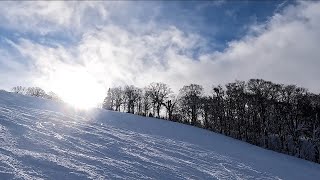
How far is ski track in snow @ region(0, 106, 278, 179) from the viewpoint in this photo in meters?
11.6

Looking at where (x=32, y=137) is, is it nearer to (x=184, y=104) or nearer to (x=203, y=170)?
(x=203, y=170)

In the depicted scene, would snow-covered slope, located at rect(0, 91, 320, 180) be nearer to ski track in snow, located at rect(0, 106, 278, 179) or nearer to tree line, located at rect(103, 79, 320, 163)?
ski track in snow, located at rect(0, 106, 278, 179)

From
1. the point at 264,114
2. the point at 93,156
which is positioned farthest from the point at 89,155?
the point at 264,114

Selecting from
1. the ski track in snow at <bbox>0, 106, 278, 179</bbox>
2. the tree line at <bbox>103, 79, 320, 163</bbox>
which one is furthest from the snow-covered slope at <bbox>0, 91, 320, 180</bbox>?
the tree line at <bbox>103, 79, 320, 163</bbox>

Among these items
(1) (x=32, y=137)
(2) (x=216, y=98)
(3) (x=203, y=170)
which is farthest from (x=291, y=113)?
(1) (x=32, y=137)

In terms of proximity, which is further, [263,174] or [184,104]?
[184,104]

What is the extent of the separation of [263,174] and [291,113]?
3811 cm

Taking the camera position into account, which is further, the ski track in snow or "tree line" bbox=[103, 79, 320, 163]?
"tree line" bbox=[103, 79, 320, 163]

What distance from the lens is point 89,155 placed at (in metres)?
14.4

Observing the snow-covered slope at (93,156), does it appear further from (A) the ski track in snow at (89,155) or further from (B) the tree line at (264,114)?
(B) the tree line at (264,114)

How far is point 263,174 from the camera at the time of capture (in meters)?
18.6

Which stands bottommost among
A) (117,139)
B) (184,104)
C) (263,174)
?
(263,174)

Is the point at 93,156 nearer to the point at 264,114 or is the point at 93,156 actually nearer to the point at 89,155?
the point at 89,155

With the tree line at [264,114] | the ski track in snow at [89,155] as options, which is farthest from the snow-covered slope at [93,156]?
the tree line at [264,114]
